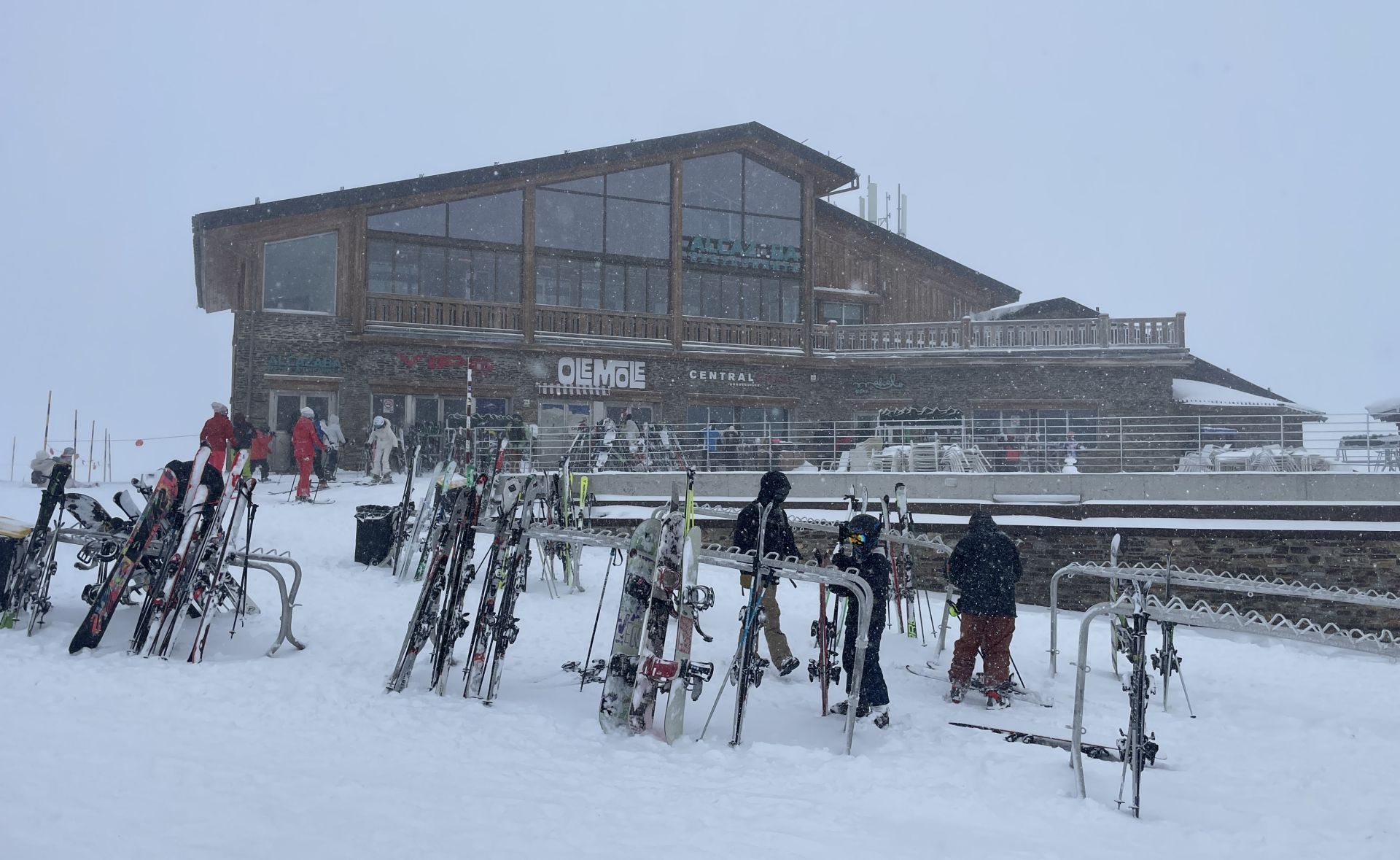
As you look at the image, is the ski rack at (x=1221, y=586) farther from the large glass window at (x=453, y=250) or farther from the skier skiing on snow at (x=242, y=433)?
the large glass window at (x=453, y=250)

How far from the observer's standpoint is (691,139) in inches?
941

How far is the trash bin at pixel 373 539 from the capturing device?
1093 cm

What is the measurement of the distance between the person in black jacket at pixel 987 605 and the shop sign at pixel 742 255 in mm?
17919

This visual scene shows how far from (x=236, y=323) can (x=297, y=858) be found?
754 inches

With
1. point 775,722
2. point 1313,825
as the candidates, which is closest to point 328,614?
point 775,722

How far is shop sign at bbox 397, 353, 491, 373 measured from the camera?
21062 millimetres

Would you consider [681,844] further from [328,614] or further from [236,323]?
[236,323]

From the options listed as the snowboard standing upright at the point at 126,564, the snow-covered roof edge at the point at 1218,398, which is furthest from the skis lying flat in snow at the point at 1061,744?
the snow-covered roof edge at the point at 1218,398

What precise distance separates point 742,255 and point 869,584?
1904 centimetres

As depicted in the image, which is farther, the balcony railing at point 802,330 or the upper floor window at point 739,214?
the upper floor window at point 739,214

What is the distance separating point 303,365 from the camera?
20234 millimetres

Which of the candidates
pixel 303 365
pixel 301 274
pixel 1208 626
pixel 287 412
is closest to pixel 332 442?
pixel 287 412

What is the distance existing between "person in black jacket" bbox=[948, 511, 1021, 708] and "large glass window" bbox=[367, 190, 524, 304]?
17.1 meters

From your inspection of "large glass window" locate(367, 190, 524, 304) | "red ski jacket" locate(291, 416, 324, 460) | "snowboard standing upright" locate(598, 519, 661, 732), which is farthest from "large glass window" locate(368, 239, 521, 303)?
"snowboard standing upright" locate(598, 519, 661, 732)
